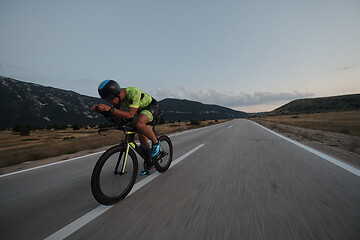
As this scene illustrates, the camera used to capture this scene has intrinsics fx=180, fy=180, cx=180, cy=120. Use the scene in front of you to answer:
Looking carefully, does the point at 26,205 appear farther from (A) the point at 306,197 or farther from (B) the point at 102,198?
(A) the point at 306,197

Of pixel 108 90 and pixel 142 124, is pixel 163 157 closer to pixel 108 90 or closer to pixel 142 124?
pixel 142 124

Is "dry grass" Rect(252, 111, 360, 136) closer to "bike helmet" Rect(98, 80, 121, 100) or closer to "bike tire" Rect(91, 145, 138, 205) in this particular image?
"bike tire" Rect(91, 145, 138, 205)

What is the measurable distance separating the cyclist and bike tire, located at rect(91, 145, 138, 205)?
0.55 metres

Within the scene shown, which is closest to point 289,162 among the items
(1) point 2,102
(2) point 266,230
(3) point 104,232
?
(2) point 266,230

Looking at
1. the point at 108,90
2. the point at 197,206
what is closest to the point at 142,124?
the point at 108,90

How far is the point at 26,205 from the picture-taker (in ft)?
8.23

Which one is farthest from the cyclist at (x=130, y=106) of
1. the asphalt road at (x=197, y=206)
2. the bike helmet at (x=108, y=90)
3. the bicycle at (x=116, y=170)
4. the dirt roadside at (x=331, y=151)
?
the dirt roadside at (x=331, y=151)

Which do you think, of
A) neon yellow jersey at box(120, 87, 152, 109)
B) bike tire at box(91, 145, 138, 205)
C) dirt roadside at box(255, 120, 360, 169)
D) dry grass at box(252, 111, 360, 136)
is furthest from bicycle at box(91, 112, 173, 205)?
dry grass at box(252, 111, 360, 136)

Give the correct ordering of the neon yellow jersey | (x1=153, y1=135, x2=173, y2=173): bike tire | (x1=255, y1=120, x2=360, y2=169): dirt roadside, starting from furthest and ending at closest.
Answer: (x1=255, y1=120, x2=360, y2=169): dirt roadside → (x1=153, y1=135, x2=173, y2=173): bike tire → the neon yellow jersey

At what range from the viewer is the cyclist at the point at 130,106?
8.95ft

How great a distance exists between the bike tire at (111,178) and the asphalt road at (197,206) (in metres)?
0.15

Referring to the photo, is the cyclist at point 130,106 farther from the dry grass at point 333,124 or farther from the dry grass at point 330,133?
the dry grass at point 333,124

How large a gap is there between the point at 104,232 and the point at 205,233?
→ 1002 mm

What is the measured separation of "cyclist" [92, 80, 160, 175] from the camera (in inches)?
107
